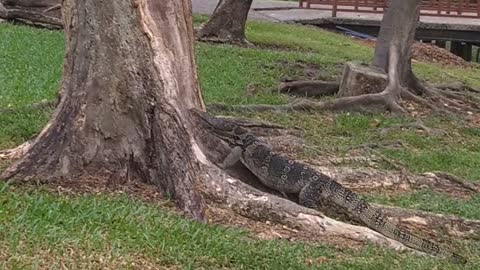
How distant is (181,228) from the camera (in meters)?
5.49

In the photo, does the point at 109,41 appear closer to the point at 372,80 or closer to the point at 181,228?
the point at 181,228

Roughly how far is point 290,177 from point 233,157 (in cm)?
45

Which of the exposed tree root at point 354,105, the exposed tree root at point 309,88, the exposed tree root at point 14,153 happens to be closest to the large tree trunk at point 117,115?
the exposed tree root at point 14,153

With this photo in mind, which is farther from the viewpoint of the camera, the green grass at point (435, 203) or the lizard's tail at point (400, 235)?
the green grass at point (435, 203)

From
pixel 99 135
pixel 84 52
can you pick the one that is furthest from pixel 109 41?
pixel 99 135

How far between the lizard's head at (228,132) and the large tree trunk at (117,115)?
68cm

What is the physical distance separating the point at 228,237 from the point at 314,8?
2629 centimetres

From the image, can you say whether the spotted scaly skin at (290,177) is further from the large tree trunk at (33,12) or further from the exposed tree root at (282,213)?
the large tree trunk at (33,12)

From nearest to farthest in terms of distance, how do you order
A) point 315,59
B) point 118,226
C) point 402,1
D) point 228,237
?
1. point 118,226
2. point 228,237
3. point 402,1
4. point 315,59

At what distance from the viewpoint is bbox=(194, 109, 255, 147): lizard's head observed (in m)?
7.18

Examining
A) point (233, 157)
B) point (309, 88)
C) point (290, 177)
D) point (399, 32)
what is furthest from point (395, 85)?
point (233, 157)

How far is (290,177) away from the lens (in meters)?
7.24

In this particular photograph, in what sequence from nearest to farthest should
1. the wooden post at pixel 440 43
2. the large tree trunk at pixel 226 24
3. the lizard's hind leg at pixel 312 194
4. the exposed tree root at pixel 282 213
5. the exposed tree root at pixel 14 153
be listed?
the exposed tree root at pixel 282 213, the exposed tree root at pixel 14 153, the lizard's hind leg at pixel 312 194, the large tree trunk at pixel 226 24, the wooden post at pixel 440 43

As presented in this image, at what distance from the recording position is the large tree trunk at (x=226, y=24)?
18.1m
